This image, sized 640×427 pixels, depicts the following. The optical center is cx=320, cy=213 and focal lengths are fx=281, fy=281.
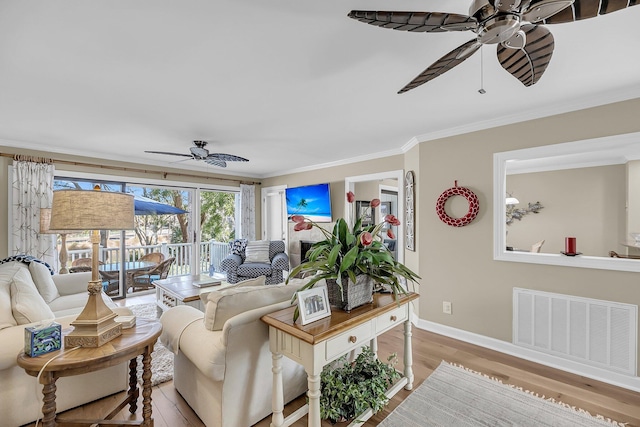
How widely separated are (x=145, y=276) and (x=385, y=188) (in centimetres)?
508

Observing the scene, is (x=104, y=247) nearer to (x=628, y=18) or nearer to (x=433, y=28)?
(x=433, y=28)

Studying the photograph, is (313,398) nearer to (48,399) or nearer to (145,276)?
(48,399)

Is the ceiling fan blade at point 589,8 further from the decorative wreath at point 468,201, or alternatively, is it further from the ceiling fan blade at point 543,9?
the decorative wreath at point 468,201

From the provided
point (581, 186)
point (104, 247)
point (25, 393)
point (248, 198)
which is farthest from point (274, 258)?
point (581, 186)

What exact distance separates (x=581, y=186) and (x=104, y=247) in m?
7.65

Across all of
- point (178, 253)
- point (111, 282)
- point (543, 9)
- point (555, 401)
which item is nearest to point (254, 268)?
point (178, 253)

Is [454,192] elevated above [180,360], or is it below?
above

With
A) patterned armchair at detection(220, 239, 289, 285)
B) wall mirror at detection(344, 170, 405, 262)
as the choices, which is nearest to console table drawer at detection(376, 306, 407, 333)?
wall mirror at detection(344, 170, 405, 262)

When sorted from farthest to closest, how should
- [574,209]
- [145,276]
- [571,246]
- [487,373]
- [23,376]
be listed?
[145,276], [574,209], [571,246], [487,373], [23,376]

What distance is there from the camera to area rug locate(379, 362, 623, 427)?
1.85m

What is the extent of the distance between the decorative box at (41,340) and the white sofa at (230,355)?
611 mm

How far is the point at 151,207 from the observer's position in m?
5.12

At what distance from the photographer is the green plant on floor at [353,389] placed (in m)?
1.79

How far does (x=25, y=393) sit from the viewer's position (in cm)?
175
